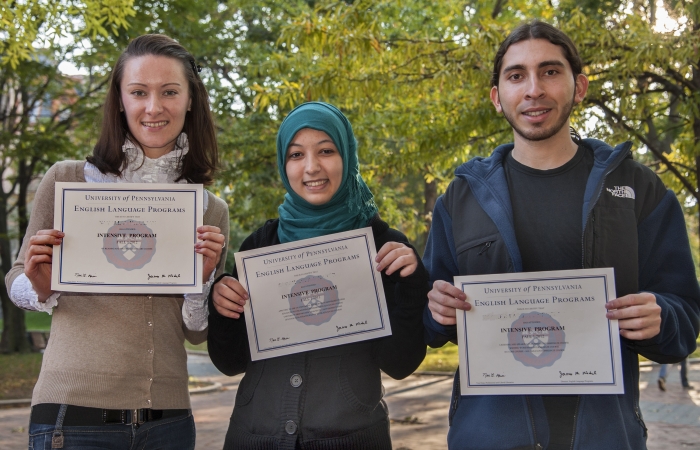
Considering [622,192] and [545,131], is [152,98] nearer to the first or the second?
[545,131]

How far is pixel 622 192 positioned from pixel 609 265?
10.7 inches

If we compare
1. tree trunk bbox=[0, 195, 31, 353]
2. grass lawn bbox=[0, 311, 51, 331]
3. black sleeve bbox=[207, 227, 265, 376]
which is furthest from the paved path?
grass lawn bbox=[0, 311, 51, 331]

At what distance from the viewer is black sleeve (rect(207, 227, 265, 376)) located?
2.98 meters

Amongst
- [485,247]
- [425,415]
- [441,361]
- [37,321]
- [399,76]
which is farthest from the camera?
[37,321]

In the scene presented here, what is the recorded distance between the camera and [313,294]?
2967mm

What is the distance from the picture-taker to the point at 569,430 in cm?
258

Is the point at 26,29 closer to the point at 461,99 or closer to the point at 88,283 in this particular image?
the point at 461,99

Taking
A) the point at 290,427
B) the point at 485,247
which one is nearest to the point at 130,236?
the point at 290,427

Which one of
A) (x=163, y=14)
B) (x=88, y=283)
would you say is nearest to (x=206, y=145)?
(x=88, y=283)

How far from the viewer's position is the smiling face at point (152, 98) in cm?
304

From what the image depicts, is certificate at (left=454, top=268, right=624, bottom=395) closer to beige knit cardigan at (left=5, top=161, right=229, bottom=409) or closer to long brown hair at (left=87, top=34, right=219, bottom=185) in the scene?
beige knit cardigan at (left=5, top=161, right=229, bottom=409)

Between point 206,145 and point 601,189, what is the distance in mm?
1666

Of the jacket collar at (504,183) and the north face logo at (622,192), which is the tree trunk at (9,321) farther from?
the north face logo at (622,192)

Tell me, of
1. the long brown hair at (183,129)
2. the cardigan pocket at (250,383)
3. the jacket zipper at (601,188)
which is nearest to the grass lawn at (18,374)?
the long brown hair at (183,129)
